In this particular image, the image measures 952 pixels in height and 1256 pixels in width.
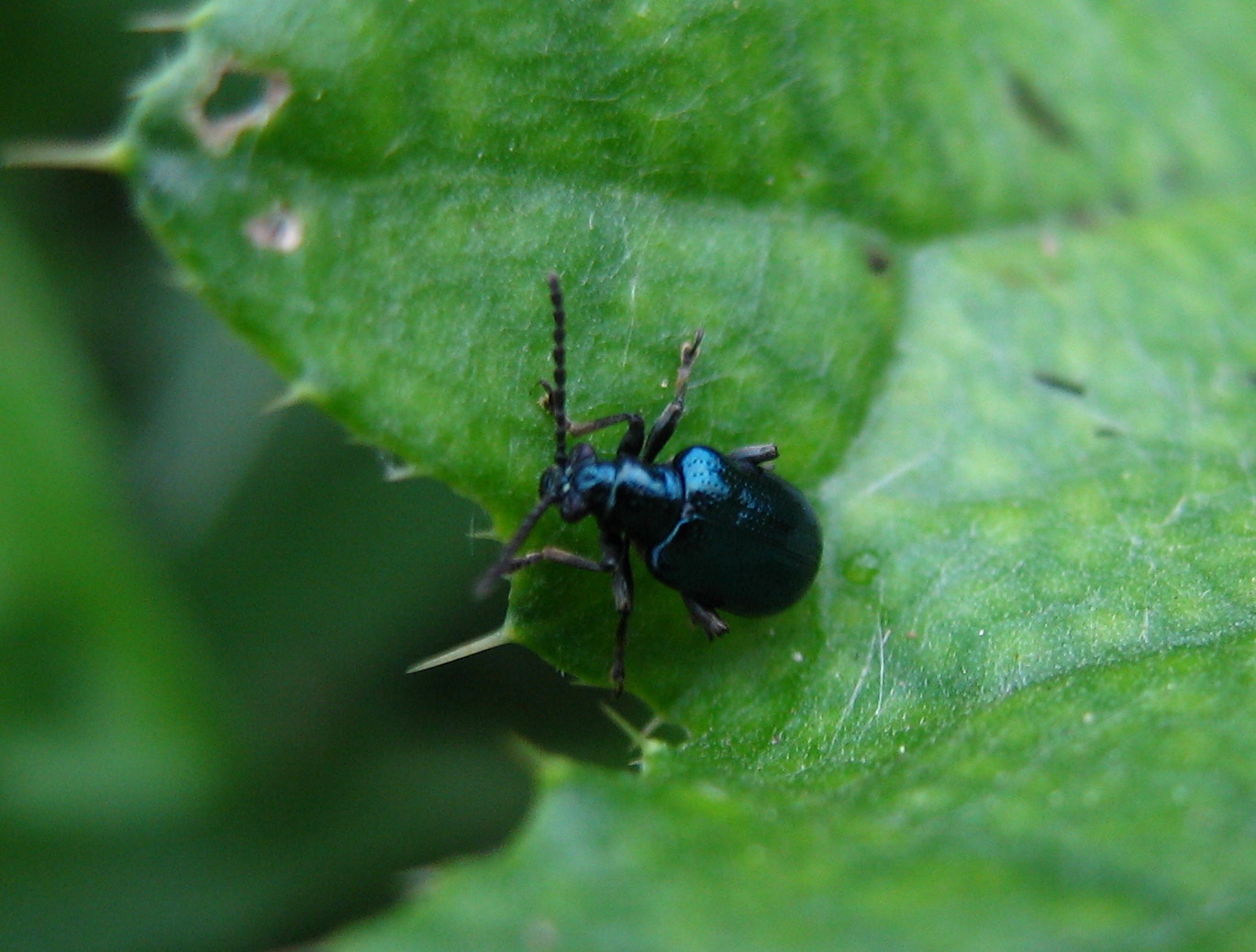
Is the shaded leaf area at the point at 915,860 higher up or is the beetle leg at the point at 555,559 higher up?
the beetle leg at the point at 555,559

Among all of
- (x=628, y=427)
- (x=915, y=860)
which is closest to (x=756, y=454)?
(x=628, y=427)

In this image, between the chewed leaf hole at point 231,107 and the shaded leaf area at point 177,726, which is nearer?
the chewed leaf hole at point 231,107

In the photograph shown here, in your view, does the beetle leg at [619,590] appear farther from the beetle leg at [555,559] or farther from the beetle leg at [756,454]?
the beetle leg at [756,454]

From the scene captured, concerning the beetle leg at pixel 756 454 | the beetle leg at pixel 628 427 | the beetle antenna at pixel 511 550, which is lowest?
the beetle leg at pixel 756 454

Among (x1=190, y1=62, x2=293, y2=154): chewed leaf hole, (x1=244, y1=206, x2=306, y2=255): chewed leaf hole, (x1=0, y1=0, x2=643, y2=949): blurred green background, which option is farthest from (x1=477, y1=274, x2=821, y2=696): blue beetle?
(x1=0, y1=0, x2=643, y2=949): blurred green background

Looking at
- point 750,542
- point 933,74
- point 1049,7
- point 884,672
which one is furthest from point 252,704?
point 1049,7

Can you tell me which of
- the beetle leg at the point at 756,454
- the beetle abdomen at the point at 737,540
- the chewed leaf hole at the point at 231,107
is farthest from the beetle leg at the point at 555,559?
the chewed leaf hole at the point at 231,107
